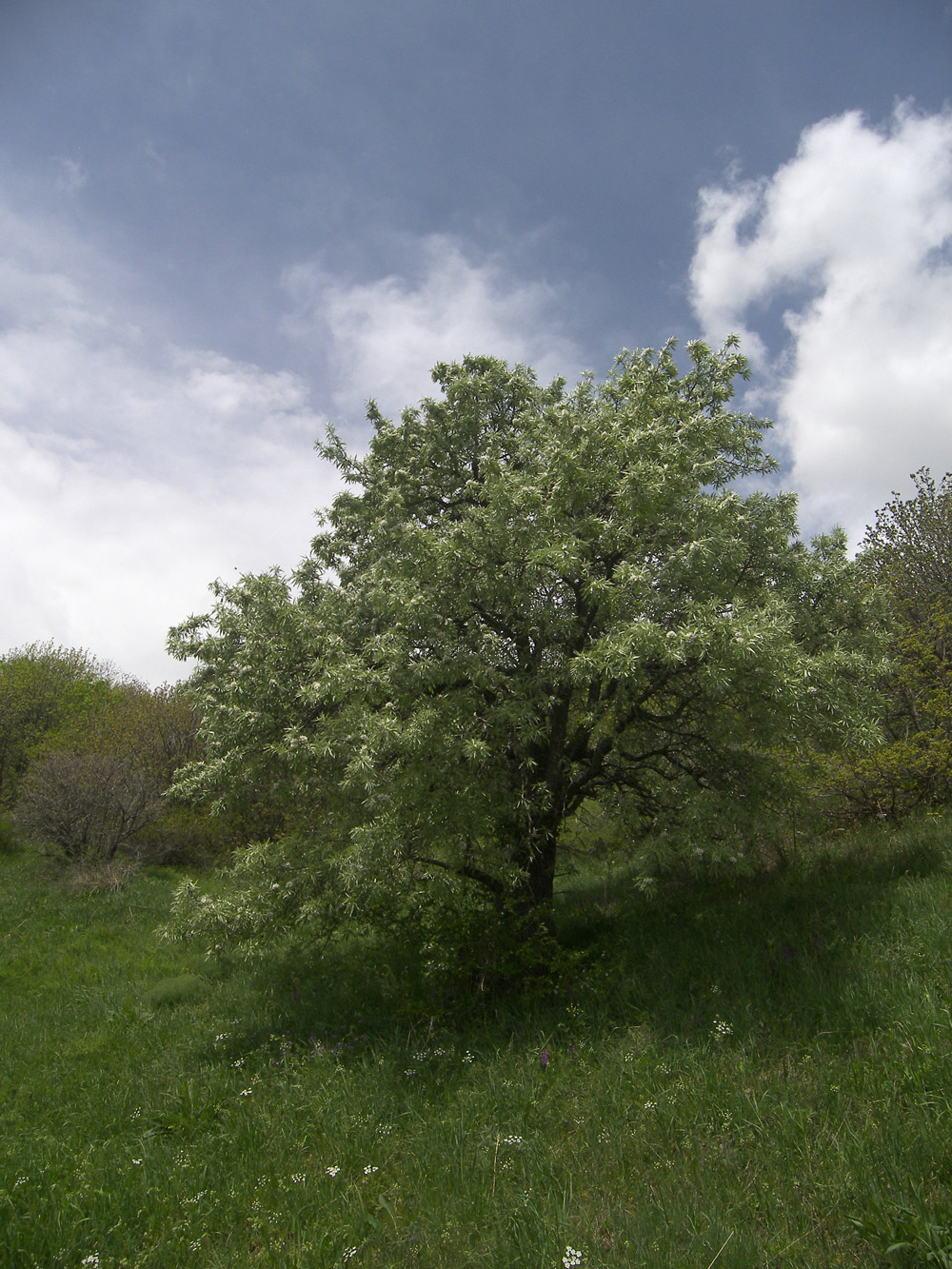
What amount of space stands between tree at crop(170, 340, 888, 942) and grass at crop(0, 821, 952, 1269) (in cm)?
143

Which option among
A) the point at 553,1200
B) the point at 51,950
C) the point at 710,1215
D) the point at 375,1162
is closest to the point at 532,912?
the point at 375,1162

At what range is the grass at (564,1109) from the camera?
391 cm

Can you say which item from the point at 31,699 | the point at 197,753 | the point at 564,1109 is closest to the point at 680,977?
the point at 564,1109

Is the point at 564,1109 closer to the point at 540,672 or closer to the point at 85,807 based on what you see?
the point at 540,672

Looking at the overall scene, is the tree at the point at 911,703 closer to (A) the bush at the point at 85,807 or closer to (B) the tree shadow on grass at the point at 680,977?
(B) the tree shadow on grass at the point at 680,977

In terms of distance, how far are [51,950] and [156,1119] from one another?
8.17 m

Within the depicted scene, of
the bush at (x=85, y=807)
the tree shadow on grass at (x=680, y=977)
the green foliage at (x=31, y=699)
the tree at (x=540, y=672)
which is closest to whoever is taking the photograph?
the tree shadow on grass at (x=680, y=977)

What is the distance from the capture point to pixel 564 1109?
5.45 m

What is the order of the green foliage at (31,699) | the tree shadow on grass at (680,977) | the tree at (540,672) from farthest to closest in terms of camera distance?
the green foliage at (31,699), the tree at (540,672), the tree shadow on grass at (680,977)

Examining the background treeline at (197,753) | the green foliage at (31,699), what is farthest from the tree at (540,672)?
the green foliage at (31,699)

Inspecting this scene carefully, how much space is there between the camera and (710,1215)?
3.77 m

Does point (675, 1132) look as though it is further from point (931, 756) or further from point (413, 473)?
point (413, 473)

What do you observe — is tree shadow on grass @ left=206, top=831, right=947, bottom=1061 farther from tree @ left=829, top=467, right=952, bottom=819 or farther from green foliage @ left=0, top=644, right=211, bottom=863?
green foliage @ left=0, top=644, right=211, bottom=863

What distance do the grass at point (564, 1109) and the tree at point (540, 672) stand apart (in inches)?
56.4
